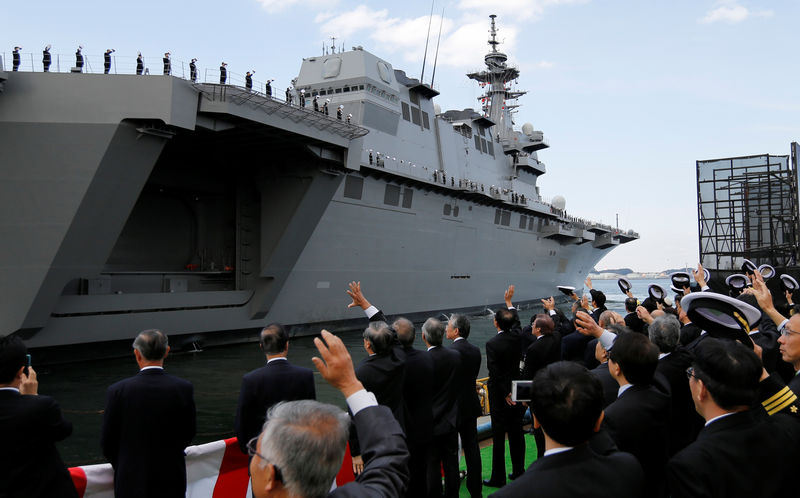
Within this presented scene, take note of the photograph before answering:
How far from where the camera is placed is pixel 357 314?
20.6 metres

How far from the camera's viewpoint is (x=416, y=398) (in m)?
4.28

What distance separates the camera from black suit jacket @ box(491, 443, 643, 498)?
183 cm

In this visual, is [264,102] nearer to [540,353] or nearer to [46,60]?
[46,60]

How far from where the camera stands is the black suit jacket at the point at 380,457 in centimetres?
183

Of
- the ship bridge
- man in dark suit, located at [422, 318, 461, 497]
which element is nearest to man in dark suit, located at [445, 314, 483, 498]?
man in dark suit, located at [422, 318, 461, 497]

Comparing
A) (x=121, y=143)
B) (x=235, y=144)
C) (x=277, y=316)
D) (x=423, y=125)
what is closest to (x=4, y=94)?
(x=121, y=143)

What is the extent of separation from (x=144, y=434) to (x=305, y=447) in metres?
2.19

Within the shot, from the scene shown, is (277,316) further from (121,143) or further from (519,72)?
(519,72)

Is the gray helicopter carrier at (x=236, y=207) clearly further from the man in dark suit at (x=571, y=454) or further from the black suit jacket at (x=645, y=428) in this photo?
the man in dark suit at (x=571, y=454)

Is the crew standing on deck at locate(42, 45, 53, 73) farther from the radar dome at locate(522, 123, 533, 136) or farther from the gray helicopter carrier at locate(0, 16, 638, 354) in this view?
the radar dome at locate(522, 123, 533, 136)

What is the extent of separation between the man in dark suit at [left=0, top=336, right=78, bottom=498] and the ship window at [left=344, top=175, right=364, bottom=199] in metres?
16.1

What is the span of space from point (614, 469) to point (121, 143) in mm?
12287

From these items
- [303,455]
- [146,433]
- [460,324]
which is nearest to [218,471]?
[146,433]

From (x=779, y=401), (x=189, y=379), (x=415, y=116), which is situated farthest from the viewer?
(x=415, y=116)
